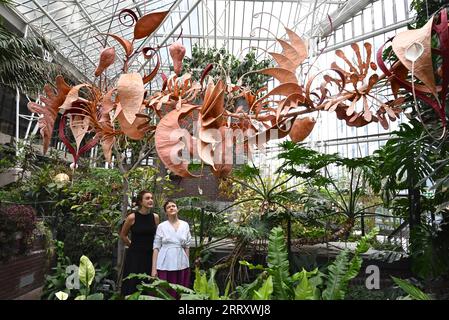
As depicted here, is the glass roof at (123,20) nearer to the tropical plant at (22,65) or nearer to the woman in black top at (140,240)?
the tropical plant at (22,65)

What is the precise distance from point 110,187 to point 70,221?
0.93m

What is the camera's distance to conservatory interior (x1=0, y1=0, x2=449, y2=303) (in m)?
0.91

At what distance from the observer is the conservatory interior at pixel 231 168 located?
2.97 feet

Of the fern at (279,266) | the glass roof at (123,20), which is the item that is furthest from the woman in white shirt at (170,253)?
the glass roof at (123,20)

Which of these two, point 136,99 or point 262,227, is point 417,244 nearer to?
point 262,227

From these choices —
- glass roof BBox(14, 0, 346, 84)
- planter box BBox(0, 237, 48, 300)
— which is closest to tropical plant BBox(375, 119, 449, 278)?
planter box BBox(0, 237, 48, 300)

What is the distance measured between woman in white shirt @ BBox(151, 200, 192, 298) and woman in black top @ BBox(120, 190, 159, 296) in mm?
114

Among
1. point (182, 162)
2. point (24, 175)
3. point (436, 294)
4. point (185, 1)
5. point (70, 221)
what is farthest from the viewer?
point (185, 1)

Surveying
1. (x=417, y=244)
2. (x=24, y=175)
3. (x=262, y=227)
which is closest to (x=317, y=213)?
(x=262, y=227)

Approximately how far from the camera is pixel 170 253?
2379 millimetres

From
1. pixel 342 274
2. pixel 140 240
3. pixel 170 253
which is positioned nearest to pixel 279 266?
pixel 342 274

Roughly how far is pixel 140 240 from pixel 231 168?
1.89 m

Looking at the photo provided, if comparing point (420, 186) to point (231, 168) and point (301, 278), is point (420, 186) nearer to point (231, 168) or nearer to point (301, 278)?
point (301, 278)

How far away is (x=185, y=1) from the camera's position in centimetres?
1273
